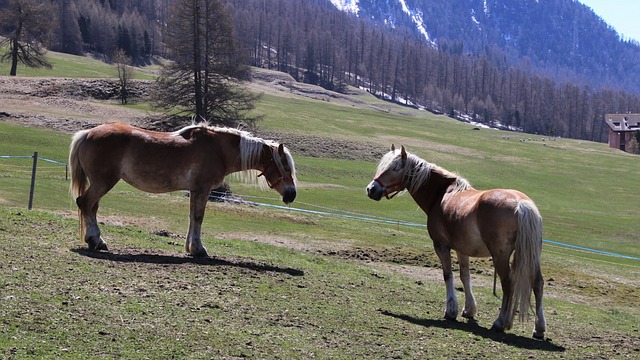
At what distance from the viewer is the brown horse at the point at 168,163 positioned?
13.9m

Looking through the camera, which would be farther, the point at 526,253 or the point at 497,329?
the point at 497,329

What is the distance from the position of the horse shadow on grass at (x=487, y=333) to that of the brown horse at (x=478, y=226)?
19 centimetres

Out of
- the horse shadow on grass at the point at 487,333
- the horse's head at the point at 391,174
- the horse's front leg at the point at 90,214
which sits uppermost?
the horse's head at the point at 391,174

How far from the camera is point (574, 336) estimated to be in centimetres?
1245

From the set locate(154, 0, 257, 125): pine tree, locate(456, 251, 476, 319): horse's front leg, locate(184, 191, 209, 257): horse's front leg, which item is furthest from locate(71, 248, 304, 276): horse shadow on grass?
locate(154, 0, 257, 125): pine tree

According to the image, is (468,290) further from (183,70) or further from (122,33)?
(122,33)

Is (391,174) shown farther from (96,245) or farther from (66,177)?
(66,177)

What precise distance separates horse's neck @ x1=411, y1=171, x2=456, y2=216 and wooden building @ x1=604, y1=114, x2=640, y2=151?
13841 cm

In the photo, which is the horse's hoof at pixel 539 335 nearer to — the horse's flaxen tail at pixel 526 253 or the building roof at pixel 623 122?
the horse's flaxen tail at pixel 526 253

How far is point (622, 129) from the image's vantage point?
14500 cm

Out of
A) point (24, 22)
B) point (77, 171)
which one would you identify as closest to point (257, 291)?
point (77, 171)

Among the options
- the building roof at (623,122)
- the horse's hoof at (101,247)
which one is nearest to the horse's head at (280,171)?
the horse's hoof at (101,247)

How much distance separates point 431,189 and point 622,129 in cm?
14369

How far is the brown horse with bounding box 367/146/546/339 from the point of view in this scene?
1113cm
